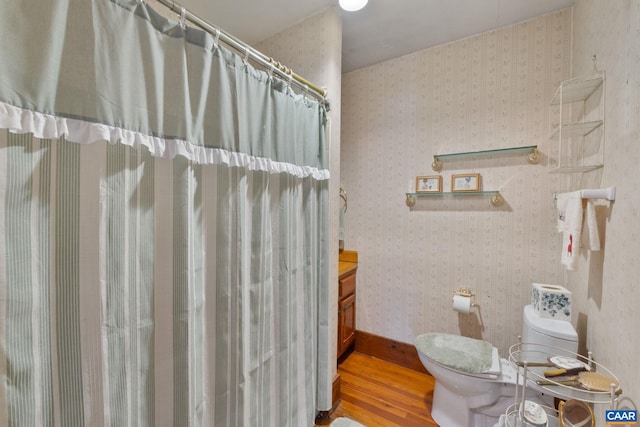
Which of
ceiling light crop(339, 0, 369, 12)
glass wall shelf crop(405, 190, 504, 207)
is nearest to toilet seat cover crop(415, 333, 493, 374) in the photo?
glass wall shelf crop(405, 190, 504, 207)

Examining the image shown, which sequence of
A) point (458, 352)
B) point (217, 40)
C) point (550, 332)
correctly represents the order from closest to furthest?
1. point (217, 40)
2. point (550, 332)
3. point (458, 352)

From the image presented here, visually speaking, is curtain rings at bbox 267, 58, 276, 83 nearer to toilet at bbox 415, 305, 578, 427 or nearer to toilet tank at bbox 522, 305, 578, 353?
toilet at bbox 415, 305, 578, 427

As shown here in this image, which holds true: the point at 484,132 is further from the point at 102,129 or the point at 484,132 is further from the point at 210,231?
the point at 102,129

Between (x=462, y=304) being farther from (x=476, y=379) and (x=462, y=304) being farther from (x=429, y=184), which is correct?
(x=429, y=184)

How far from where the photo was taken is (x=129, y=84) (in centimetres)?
72

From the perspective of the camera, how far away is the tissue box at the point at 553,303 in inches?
55.6

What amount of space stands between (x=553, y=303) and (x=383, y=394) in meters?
1.21

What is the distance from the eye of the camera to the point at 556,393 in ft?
3.32

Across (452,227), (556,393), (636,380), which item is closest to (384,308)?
(452,227)

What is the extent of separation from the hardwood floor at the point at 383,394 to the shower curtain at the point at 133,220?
29.8 inches

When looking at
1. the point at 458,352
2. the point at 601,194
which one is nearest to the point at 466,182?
the point at 601,194

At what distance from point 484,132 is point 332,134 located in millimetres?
1110

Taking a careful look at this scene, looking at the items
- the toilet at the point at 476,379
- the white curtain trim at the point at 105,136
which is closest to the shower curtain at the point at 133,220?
the white curtain trim at the point at 105,136

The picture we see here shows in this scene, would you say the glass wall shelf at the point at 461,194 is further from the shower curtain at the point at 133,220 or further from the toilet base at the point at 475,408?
the shower curtain at the point at 133,220
